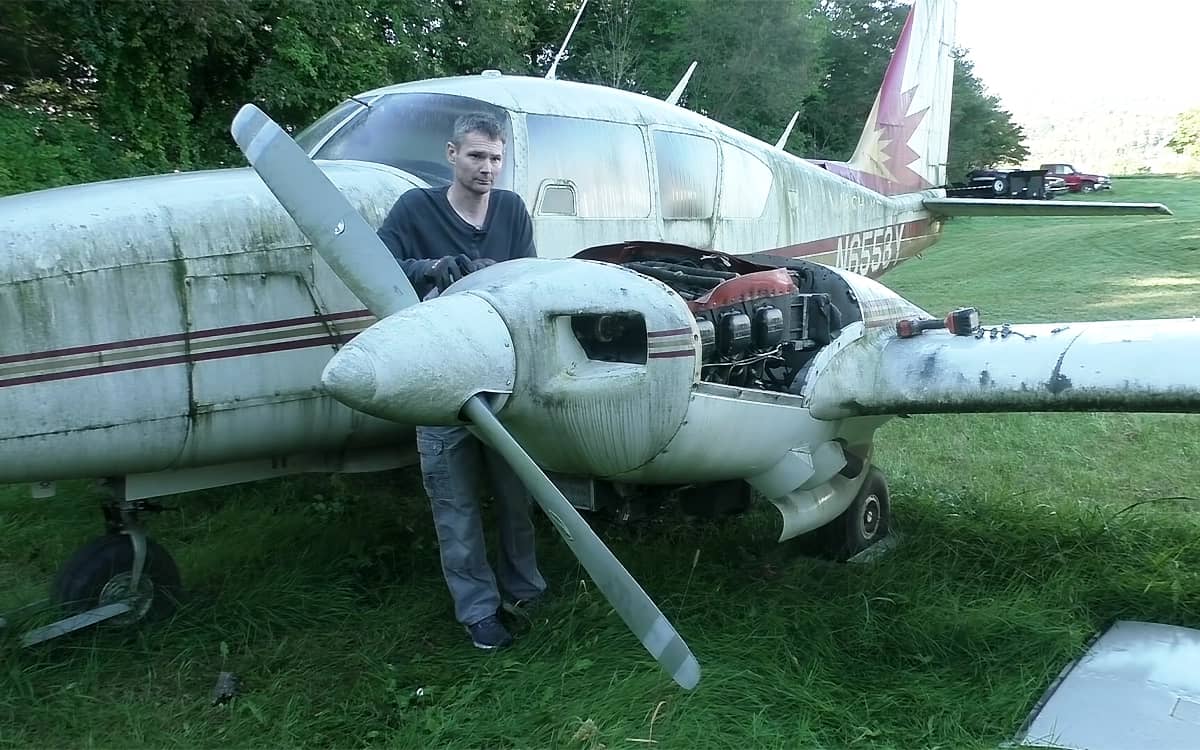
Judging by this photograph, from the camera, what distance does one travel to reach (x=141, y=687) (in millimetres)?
3189

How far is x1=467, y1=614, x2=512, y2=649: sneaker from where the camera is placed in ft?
11.0

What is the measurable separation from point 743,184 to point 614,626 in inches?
124

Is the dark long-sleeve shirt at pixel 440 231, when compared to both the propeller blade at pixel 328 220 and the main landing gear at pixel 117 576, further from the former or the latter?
the main landing gear at pixel 117 576

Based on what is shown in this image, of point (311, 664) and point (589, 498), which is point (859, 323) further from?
point (311, 664)

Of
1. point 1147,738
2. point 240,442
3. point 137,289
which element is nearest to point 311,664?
point 240,442

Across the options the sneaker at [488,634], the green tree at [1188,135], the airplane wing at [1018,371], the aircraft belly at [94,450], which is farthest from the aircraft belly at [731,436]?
the green tree at [1188,135]

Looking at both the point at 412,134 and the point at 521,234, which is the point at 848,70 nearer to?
the point at 412,134

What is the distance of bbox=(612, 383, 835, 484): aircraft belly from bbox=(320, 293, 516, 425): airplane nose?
713 millimetres

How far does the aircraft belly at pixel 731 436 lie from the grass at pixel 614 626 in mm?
680

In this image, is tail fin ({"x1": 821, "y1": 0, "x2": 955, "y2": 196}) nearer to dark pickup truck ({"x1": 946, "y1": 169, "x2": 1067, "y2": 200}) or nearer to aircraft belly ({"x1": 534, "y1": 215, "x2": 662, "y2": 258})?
aircraft belly ({"x1": 534, "y1": 215, "x2": 662, "y2": 258})

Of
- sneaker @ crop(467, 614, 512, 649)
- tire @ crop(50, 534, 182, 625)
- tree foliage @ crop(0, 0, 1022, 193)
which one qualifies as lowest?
sneaker @ crop(467, 614, 512, 649)

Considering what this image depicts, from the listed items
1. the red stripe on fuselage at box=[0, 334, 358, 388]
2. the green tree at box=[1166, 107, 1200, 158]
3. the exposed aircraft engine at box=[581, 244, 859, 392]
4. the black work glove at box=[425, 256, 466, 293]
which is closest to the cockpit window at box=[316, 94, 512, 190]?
the exposed aircraft engine at box=[581, 244, 859, 392]

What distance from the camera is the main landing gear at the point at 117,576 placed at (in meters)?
3.48

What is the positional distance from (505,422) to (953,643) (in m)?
2.02
